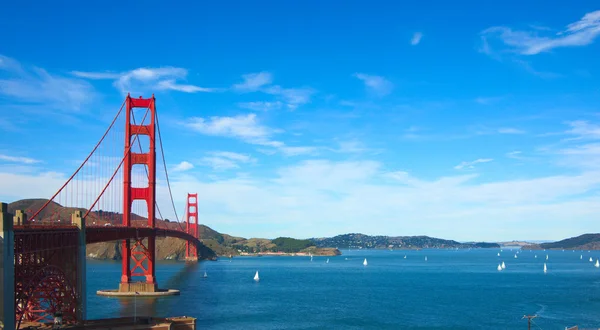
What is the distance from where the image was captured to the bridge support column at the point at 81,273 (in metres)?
39.4

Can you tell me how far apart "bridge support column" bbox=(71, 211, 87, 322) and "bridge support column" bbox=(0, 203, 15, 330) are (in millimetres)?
11947

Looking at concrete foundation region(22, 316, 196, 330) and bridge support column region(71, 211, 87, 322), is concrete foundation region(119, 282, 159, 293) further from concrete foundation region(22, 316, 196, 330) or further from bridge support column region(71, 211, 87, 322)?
concrete foundation region(22, 316, 196, 330)

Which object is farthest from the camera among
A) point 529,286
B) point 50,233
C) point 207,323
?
point 529,286

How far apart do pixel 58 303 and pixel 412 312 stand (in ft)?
121

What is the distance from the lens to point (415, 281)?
341 feet

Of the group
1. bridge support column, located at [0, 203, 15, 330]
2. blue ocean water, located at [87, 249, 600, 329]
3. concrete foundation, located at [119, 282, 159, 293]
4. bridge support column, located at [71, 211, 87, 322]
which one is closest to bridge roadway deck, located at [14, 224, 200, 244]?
bridge support column, located at [71, 211, 87, 322]

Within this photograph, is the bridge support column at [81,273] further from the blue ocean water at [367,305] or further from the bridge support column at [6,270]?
the bridge support column at [6,270]

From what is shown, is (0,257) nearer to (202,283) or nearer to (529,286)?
(202,283)

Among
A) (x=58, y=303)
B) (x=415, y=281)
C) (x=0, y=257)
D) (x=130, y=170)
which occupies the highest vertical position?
(x=130, y=170)

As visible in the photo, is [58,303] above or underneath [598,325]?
above

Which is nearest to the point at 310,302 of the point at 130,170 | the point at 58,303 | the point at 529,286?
the point at 130,170

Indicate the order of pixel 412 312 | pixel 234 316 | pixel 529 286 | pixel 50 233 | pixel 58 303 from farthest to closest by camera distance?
pixel 529 286
pixel 412 312
pixel 234 316
pixel 58 303
pixel 50 233

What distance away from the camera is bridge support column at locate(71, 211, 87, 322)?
39.4 m

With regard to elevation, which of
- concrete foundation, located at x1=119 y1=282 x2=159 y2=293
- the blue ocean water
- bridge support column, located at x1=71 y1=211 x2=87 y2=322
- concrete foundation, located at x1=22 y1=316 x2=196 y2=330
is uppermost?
bridge support column, located at x1=71 y1=211 x2=87 y2=322
